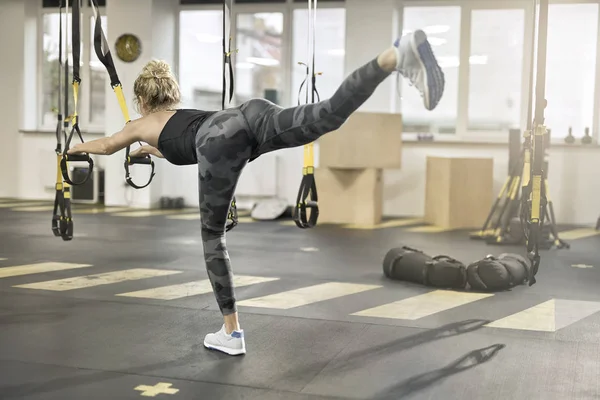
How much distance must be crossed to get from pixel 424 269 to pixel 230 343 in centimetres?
190

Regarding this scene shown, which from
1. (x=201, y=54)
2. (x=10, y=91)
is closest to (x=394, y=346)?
(x=201, y=54)

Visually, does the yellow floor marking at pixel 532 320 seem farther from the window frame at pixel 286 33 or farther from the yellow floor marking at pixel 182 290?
the window frame at pixel 286 33

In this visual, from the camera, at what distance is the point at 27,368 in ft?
8.83

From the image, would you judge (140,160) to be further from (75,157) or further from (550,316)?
(550,316)

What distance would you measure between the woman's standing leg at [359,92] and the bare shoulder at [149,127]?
448 millimetres

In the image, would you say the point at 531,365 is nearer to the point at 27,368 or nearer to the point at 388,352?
the point at 388,352

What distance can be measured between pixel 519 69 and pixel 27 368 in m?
7.41

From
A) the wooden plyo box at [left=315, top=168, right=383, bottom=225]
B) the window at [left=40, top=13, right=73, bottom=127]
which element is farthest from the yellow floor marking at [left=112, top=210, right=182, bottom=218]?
the window at [left=40, top=13, right=73, bottom=127]

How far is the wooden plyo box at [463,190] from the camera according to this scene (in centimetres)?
767

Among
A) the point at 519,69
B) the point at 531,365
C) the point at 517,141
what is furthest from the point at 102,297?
the point at 519,69

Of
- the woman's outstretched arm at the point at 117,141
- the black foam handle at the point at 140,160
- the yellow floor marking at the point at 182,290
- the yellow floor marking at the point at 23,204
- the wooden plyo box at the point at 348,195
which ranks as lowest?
the yellow floor marking at the point at 182,290

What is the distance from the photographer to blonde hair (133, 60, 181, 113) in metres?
2.86

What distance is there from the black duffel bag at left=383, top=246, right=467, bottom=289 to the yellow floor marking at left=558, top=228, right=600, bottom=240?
10.0ft

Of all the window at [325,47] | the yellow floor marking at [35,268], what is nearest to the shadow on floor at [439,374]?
the yellow floor marking at [35,268]
